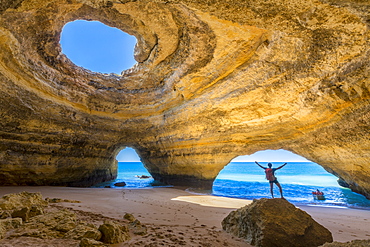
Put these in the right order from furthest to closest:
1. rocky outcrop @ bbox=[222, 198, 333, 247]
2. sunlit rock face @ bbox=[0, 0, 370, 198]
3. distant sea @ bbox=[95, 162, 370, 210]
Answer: distant sea @ bbox=[95, 162, 370, 210]
sunlit rock face @ bbox=[0, 0, 370, 198]
rocky outcrop @ bbox=[222, 198, 333, 247]

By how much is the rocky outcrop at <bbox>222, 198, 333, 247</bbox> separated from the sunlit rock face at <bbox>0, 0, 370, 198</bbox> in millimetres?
2566

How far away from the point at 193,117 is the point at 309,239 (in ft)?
22.4

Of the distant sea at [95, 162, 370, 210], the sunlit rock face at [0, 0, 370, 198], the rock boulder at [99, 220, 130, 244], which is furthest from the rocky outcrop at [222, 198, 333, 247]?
the distant sea at [95, 162, 370, 210]

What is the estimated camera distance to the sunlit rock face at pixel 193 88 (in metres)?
4.04

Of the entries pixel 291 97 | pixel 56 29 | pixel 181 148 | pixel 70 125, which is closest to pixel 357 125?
pixel 291 97

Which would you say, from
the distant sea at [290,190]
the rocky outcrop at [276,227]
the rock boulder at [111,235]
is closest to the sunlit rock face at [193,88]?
the distant sea at [290,190]

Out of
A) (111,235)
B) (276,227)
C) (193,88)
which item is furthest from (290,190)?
(111,235)

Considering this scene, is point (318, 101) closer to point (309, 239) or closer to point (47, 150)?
point (309, 239)

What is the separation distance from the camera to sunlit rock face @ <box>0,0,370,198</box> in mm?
4044

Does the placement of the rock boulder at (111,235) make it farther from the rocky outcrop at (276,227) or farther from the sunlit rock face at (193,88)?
the sunlit rock face at (193,88)

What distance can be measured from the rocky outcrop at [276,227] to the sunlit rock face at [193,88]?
257 centimetres

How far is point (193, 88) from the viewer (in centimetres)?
746

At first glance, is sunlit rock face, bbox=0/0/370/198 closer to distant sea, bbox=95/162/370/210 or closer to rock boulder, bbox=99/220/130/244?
distant sea, bbox=95/162/370/210

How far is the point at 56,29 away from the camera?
5582 millimetres
